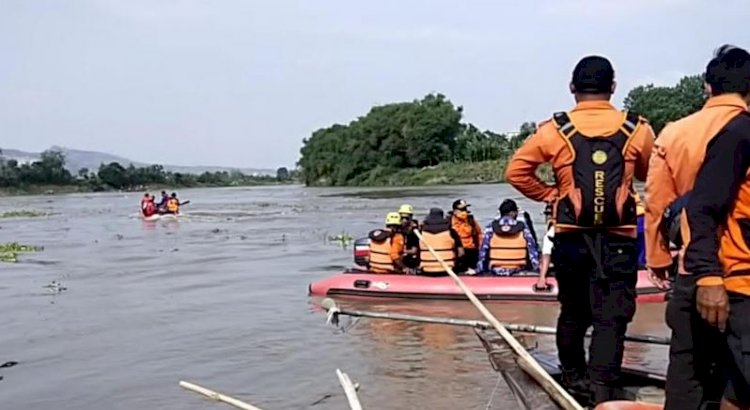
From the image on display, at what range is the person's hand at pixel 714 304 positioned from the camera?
9.88ft

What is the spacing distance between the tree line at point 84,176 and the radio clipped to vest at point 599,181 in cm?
8924

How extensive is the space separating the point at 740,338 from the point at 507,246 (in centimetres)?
762

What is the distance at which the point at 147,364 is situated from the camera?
8648mm

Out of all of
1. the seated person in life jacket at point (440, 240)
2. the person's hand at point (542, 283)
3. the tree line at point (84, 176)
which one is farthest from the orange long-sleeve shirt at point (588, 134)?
the tree line at point (84, 176)

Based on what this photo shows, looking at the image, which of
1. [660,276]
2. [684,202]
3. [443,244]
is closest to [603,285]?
[660,276]

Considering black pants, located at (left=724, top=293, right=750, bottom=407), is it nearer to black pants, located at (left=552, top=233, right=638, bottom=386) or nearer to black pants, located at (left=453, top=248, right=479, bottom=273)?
black pants, located at (left=552, top=233, right=638, bottom=386)

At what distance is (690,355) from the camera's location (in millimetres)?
3252

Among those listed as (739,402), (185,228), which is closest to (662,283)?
(739,402)

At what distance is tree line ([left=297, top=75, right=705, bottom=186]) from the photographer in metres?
76.6

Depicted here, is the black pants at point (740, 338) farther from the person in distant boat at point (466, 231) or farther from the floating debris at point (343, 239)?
the floating debris at point (343, 239)

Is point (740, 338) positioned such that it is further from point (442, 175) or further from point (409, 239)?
point (442, 175)

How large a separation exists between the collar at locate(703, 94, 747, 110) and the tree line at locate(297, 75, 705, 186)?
231 ft

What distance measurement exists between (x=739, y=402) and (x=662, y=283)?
632 mm

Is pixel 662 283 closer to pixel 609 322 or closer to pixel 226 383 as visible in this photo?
pixel 609 322
